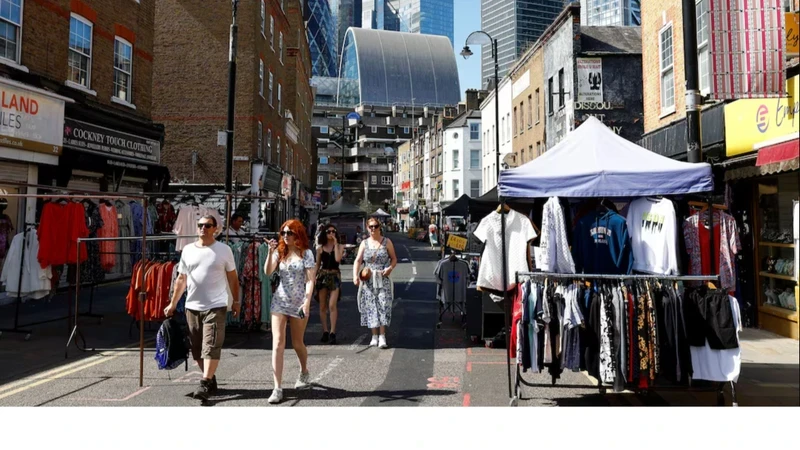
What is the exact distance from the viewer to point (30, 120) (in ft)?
42.0

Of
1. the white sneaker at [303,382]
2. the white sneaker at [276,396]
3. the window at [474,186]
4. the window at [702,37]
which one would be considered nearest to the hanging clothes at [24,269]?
the white sneaker at [303,382]

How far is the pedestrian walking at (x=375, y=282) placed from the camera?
28.7ft

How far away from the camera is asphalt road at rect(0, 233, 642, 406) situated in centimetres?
592

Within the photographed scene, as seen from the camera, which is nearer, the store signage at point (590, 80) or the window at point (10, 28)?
the window at point (10, 28)

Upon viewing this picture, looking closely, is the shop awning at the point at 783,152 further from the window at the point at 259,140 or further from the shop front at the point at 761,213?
the window at the point at 259,140

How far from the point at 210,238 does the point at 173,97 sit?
80.9ft

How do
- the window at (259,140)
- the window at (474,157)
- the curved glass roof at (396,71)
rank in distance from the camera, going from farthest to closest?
the curved glass roof at (396,71) → the window at (474,157) → the window at (259,140)

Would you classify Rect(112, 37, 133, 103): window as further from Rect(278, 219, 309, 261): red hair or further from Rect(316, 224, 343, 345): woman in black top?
Rect(278, 219, 309, 261): red hair

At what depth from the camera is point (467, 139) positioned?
185 feet

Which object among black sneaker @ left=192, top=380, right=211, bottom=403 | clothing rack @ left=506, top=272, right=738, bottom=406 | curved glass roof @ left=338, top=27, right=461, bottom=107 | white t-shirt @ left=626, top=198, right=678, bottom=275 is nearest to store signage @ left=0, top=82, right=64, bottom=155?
black sneaker @ left=192, top=380, right=211, bottom=403

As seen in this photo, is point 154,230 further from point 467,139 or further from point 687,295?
point 467,139

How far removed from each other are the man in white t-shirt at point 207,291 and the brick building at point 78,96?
23.3 feet

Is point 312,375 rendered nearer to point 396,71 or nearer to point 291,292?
point 291,292

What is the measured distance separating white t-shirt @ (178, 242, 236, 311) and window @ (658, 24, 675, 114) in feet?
39.3
